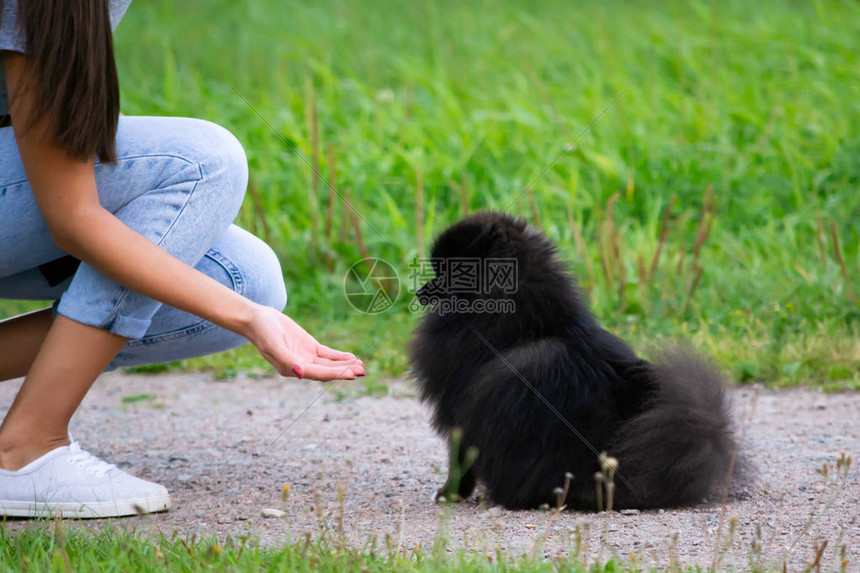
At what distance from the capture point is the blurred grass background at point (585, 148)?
4.31 m

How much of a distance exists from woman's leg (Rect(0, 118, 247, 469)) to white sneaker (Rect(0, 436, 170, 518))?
5 centimetres

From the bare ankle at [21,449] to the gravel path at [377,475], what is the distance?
0.71ft

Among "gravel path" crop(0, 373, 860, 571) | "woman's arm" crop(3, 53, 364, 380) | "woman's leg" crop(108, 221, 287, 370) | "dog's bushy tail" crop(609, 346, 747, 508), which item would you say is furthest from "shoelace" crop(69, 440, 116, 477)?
"dog's bushy tail" crop(609, 346, 747, 508)

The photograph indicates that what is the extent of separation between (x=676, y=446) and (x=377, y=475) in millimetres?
927

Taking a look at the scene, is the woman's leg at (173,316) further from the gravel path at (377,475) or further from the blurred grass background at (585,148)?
the blurred grass background at (585,148)

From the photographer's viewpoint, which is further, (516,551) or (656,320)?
(656,320)

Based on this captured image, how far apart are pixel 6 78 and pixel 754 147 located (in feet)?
15.3

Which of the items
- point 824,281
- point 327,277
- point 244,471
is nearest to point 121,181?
point 244,471

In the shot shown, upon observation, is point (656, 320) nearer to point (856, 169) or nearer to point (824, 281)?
point (824, 281)

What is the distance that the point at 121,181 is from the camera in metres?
2.22

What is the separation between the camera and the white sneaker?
222 cm

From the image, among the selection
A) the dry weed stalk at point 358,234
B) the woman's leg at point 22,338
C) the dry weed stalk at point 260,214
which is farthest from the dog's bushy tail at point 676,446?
the dry weed stalk at point 260,214

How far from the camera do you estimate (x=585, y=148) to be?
5.66 metres

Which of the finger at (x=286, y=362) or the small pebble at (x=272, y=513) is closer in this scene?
the finger at (x=286, y=362)
